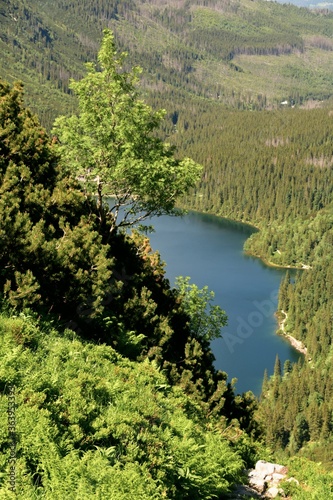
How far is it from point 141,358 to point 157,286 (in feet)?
20.3

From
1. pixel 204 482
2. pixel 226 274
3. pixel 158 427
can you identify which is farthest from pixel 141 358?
pixel 226 274

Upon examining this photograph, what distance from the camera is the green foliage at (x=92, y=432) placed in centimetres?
1243

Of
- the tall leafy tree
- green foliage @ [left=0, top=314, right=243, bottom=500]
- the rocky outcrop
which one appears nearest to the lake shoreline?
the tall leafy tree

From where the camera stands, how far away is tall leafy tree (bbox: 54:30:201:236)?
2488 centimetres

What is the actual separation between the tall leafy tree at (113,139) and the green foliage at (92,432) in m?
9.45

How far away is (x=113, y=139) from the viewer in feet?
83.8

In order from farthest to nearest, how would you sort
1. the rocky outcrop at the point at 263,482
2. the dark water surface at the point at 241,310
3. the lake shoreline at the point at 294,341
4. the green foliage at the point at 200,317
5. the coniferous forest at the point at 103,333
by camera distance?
the lake shoreline at the point at 294,341 → the dark water surface at the point at 241,310 → the green foliage at the point at 200,317 → the rocky outcrop at the point at 263,482 → the coniferous forest at the point at 103,333

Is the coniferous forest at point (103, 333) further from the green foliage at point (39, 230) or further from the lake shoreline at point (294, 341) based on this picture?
the lake shoreline at point (294, 341)

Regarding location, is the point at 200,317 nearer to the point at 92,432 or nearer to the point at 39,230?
the point at 39,230

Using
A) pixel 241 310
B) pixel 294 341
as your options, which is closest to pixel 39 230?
pixel 241 310

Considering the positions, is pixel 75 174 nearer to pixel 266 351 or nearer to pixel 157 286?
pixel 157 286

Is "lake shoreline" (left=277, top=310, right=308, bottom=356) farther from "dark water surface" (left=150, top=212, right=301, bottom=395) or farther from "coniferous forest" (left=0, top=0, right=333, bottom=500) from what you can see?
"coniferous forest" (left=0, top=0, right=333, bottom=500)

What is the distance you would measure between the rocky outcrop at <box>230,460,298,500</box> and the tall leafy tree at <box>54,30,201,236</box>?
43.2 ft

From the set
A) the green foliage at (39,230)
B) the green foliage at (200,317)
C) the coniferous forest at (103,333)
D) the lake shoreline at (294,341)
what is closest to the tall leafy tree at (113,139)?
the coniferous forest at (103,333)
